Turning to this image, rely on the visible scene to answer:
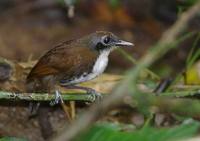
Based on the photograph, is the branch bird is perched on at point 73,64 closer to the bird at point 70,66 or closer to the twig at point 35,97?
the bird at point 70,66

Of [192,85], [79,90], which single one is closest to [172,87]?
[192,85]

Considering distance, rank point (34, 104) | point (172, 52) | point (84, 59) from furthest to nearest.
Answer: point (172, 52)
point (34, 104)
point (84, 59)

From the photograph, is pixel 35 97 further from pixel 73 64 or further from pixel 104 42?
pixel 104 42

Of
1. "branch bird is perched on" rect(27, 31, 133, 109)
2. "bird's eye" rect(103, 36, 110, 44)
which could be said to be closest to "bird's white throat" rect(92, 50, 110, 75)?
"branch bird is perched on" rect(27, 31, 133, 109)

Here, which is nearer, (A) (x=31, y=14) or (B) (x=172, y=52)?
(B) (x=172, y=52)

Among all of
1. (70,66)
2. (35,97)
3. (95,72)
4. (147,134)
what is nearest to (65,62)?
(70,66)

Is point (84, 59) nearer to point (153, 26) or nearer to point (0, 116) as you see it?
point (0, 116)

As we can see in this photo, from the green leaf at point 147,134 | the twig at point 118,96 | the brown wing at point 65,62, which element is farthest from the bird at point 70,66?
the twig at point 118,96

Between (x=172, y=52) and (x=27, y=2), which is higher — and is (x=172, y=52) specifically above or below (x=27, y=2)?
below

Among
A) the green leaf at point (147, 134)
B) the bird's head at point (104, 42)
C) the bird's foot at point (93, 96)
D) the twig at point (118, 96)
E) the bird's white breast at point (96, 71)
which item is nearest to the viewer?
the twig at point (118, 96)
